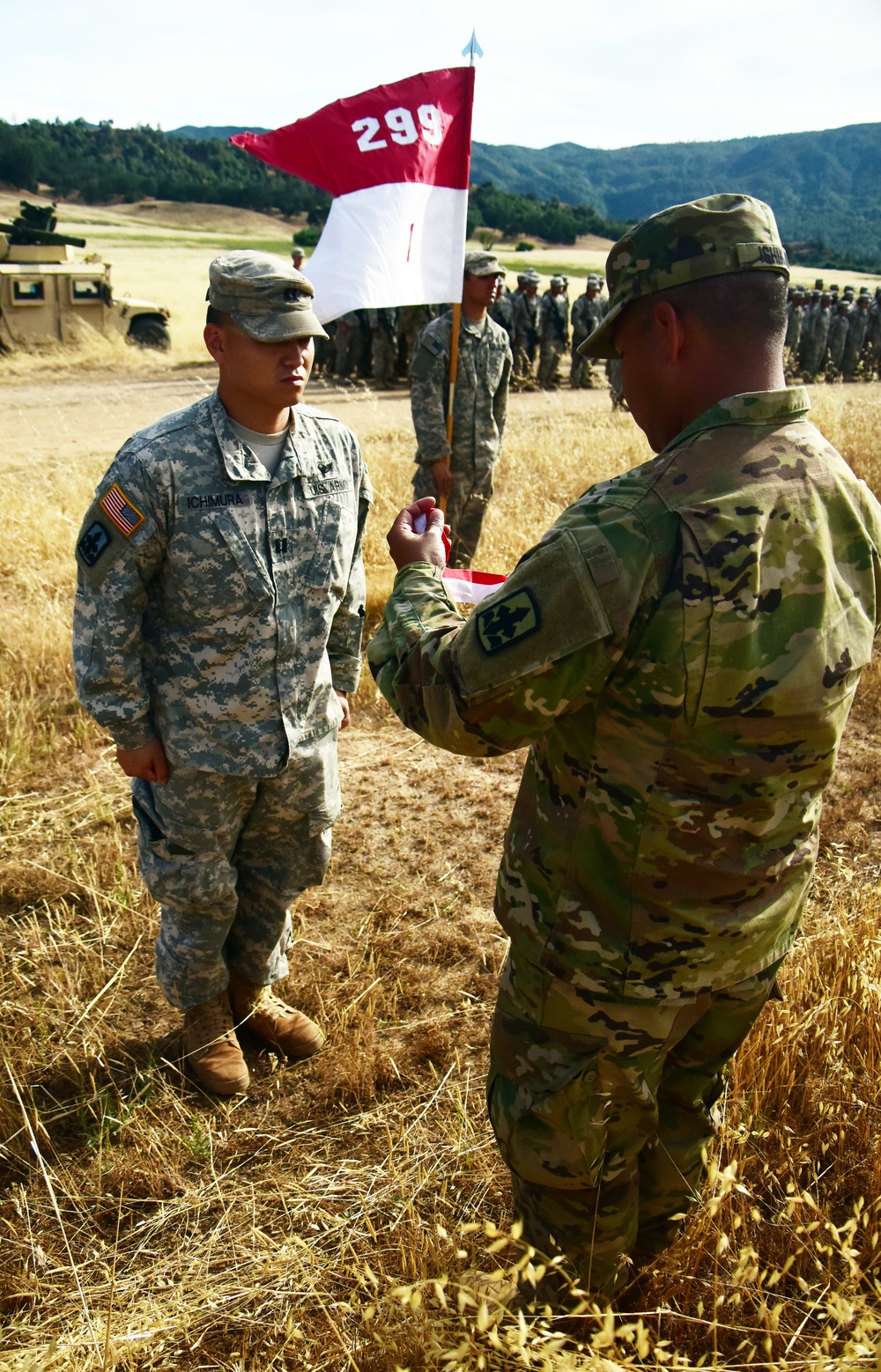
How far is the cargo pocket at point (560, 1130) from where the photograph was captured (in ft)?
5.27

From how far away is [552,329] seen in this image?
58.3 ft

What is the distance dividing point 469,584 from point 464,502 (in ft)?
13.9

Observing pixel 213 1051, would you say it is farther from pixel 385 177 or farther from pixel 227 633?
pixel 385 177

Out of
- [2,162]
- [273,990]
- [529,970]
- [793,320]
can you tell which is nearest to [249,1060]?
[273,990]

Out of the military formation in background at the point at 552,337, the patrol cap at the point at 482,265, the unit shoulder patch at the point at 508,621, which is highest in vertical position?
the military formation in background at the point at 552,337

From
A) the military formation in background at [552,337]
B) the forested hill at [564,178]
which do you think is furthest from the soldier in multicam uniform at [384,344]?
the forested hill at [564,178]

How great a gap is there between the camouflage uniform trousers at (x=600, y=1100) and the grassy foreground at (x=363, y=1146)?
0.14m

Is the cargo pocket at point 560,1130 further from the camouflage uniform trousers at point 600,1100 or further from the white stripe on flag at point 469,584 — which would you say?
the white stripe on flag at point 469,584

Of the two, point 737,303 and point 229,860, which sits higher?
point 737,303

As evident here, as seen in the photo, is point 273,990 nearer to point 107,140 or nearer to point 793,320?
point 793,320

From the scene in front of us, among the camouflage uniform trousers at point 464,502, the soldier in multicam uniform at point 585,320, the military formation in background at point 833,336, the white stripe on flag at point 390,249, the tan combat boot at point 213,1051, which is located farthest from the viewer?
the military formation in background at point 833,336

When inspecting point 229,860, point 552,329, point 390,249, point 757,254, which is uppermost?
point 552,329

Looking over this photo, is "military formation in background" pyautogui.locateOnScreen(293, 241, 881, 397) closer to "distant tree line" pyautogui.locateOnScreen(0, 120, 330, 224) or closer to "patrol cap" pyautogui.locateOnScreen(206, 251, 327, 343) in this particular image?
"patrol cap" pyautogui.locateOnScreen(206, 251, 327, 343)

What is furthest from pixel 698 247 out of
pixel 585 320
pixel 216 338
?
pixel 585 320
